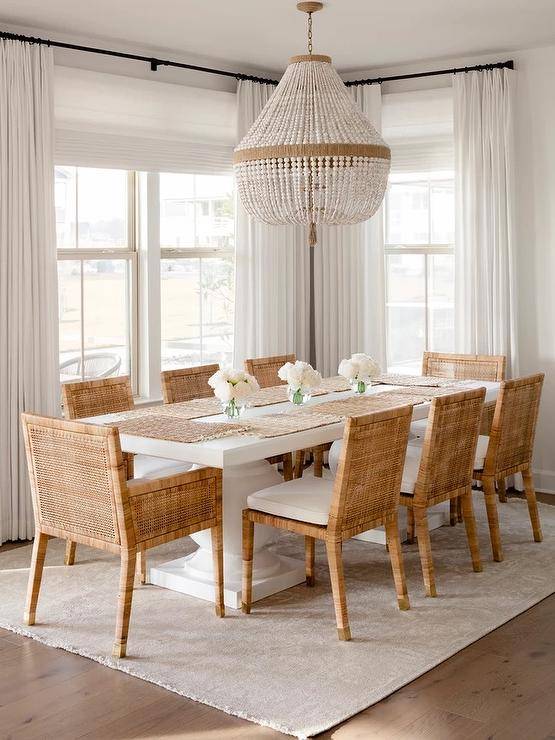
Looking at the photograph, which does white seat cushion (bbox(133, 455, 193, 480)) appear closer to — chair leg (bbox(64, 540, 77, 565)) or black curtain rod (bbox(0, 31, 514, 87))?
chair leg (bbox(64, 540, 77, 565))

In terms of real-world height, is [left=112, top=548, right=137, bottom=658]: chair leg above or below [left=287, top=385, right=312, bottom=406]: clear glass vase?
below

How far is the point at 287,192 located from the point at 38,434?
1.55m

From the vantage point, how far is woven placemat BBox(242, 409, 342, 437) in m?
4.03

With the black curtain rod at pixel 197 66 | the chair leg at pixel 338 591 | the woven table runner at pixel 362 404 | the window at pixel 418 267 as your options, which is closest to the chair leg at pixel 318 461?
the woven table runner at pixel 362 404

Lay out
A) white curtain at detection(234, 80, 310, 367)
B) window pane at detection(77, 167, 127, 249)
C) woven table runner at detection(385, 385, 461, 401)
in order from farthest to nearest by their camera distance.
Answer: white curtain at detection(234, 80, 310, 367) → window pane at detection(77, 167, 127, 249) → woven table runner at detection(385, 385, 461, 401)

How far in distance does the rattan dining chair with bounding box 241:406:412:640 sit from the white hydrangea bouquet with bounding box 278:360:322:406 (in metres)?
0.67

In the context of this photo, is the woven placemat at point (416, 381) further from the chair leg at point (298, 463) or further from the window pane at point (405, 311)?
the window pane at point (405, 311)

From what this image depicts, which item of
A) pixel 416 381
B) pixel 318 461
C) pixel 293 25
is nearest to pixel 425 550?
pixel 416 381

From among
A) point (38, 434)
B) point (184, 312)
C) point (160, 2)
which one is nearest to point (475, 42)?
point (160, 2)

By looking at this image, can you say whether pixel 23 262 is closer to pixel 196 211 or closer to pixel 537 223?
pixel 196 211

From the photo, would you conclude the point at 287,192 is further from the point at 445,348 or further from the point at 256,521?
the point at 445,348

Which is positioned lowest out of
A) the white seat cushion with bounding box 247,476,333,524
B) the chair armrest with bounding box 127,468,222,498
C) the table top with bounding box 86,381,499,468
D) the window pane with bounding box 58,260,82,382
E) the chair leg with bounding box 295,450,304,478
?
the chair leg with bounding box 295,450,304,478

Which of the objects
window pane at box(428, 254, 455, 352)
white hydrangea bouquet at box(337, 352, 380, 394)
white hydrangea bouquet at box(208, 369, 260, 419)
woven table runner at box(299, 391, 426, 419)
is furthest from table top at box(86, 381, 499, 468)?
window pane at box(428, 254, 455, 352)

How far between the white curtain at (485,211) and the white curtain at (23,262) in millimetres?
2557
